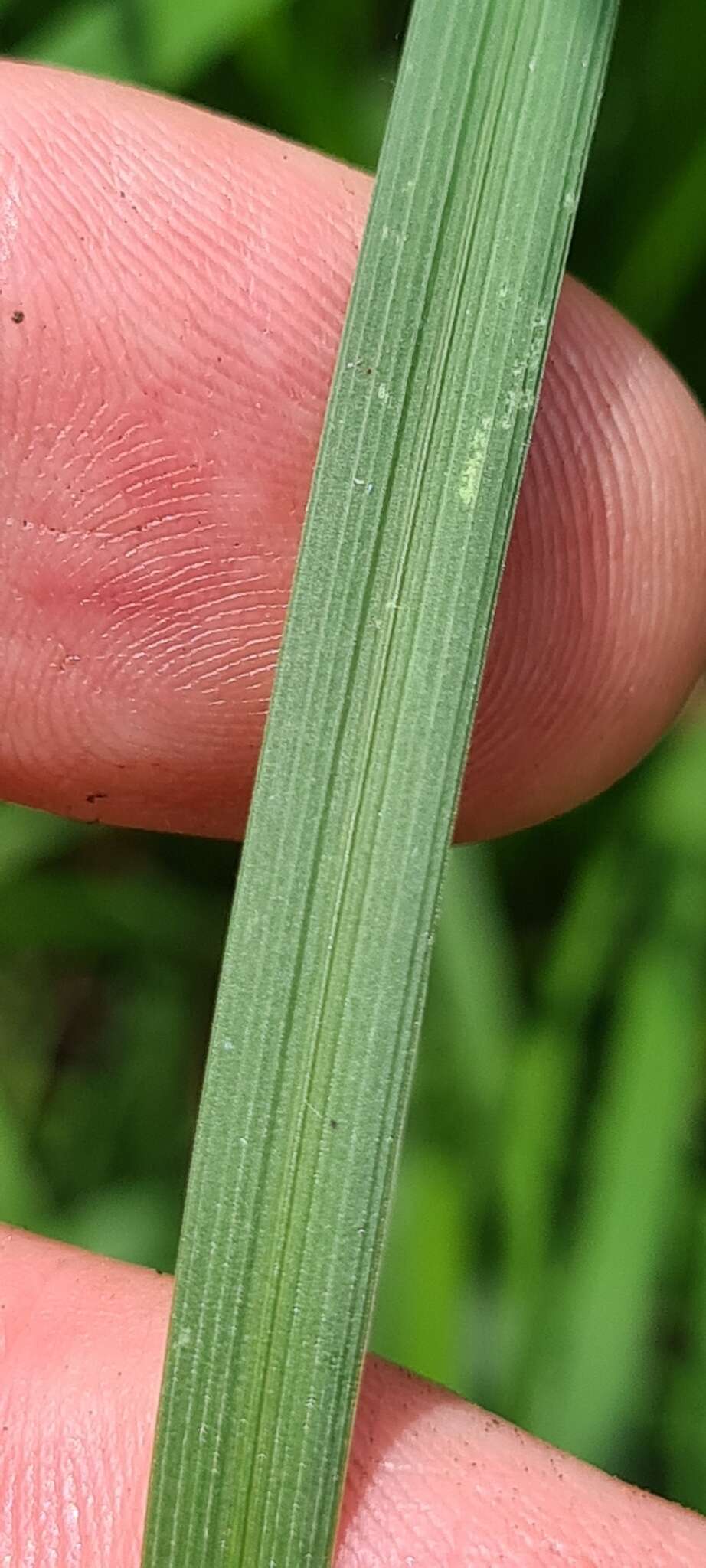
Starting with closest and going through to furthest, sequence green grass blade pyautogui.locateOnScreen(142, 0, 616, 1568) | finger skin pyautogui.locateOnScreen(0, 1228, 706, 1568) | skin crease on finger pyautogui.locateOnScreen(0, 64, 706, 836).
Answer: green grass blade pyautogui.locateOnScreen(142, 0, 616, 1568)
finger skin pyautogui.locateOnScreen(0, 1228, 706, 1568)
skin crease on finger pyautogui.locateOnScreen(0, 64, 706, 836)

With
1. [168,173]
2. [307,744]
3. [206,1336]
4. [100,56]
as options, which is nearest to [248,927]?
[307,744]

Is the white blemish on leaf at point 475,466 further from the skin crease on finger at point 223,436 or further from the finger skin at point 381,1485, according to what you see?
the finger skin at point 381,1485

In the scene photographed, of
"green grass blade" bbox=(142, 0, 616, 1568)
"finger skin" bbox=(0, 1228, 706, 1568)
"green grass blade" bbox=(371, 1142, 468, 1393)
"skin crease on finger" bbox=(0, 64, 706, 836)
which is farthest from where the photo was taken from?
"green grass blade" bbox=(371, 1142, 468, 1393)

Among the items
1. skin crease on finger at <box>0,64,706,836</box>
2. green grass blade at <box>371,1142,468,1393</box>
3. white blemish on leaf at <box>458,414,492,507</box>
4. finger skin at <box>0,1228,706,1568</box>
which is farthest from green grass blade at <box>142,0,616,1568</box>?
green grass blade at <box>371,1142,468,1393</box>

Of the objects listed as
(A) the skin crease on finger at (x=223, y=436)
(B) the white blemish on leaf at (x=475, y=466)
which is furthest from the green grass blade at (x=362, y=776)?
(A) the skin crease on finger at (x=223, y=436)

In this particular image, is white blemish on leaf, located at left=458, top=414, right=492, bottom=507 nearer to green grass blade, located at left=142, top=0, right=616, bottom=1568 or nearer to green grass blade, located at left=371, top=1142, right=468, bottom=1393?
green grass blade, located at left=142, top=0, right=616, bottom=1568

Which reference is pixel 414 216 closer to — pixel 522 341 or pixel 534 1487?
pixel 522 341

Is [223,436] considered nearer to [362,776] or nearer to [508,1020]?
[362,776]
